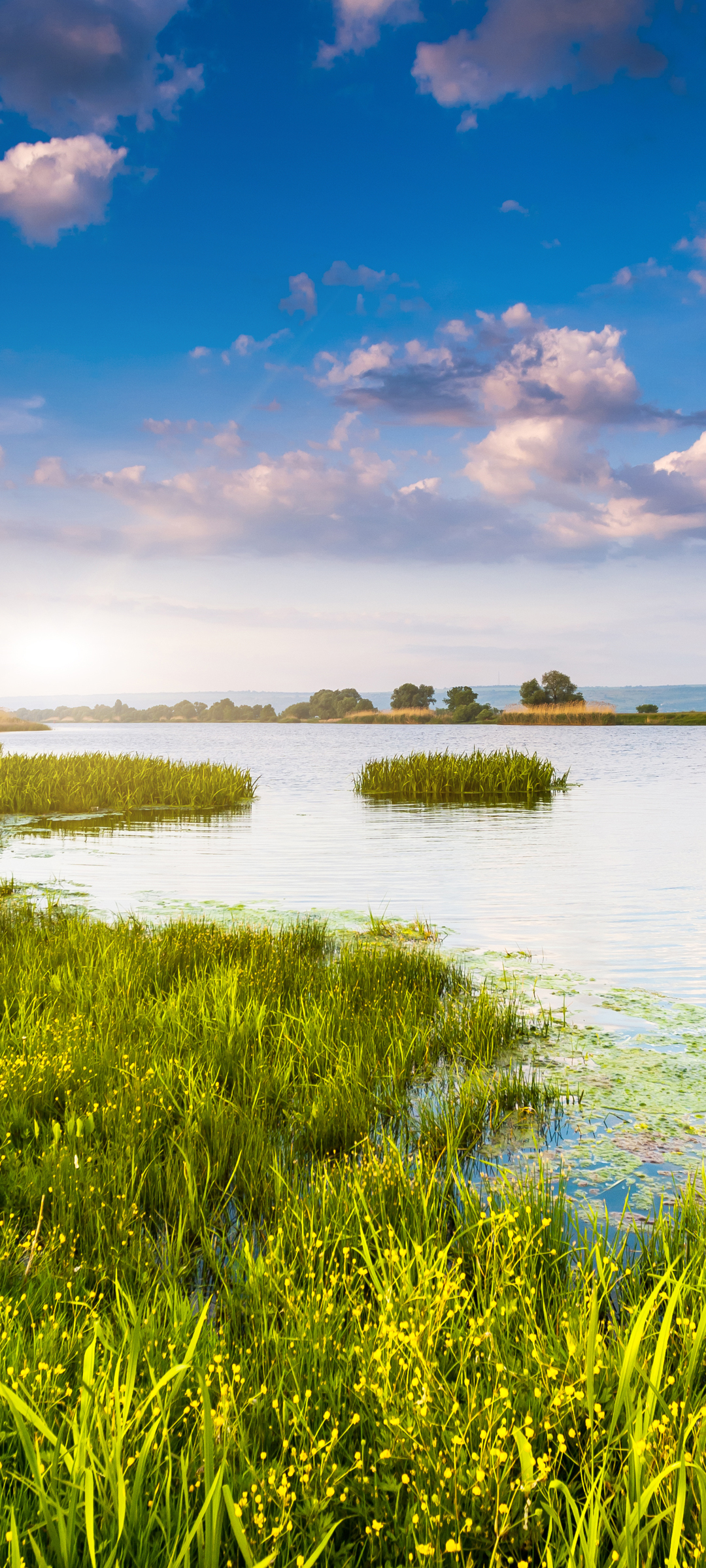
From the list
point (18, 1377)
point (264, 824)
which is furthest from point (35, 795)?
point (18, 1377)

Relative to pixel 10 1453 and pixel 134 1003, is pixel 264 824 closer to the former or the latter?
pixel 134 1003

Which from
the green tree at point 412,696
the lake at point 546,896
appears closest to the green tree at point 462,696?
the green tree at point 412,696

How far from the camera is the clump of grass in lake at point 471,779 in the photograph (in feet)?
101

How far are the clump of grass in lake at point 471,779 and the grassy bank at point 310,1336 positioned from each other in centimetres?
2562

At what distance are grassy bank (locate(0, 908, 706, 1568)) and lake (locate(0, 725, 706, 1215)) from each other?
909 mm

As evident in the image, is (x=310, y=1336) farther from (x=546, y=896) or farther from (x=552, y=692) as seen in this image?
(x=552, y=692)

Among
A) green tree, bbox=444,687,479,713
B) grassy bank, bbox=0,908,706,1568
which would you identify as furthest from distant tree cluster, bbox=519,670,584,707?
grassy bank, bbox=0,908,706,1568

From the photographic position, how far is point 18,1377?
2.31 meters

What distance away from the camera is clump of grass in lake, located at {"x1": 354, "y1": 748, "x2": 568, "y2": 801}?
30688 millimetres

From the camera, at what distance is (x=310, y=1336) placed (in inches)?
107

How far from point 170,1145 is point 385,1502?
2.17 metres

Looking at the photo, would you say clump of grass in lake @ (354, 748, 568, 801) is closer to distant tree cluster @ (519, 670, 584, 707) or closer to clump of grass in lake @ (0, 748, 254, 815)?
clump of grass in lake @ (0, 748, 254, 815)

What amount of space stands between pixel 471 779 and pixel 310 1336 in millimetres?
28599

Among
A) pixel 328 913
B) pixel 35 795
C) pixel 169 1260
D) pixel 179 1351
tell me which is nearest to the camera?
pixel 179 1351
